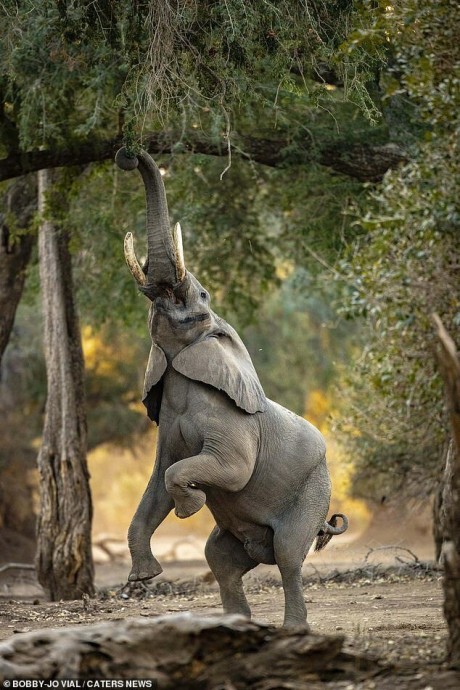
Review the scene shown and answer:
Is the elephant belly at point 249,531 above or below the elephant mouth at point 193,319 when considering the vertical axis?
below

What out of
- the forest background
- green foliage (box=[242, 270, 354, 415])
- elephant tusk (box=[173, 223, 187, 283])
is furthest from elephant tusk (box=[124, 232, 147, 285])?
green foliage (box=[242, 270, 354, 415])

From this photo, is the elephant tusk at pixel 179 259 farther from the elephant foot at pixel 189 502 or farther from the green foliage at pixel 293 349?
the green foliage at pixel 293 349

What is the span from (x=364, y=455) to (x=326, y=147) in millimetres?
6124

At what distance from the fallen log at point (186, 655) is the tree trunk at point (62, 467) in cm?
883

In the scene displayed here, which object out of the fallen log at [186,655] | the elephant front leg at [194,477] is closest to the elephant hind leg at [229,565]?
the elephant front leg at [194,477]

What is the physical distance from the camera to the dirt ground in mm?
7258

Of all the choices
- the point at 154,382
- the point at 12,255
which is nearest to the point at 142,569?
the point at 154,382

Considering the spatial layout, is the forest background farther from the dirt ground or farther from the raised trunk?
the dirt ground

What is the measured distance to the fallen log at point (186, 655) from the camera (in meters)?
5.96

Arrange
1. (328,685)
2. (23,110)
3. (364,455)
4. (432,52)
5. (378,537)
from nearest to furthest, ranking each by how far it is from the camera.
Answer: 1. (328,685)
2. (432,52)
3. (23,110)
4. (364,455)
5. (378,537)

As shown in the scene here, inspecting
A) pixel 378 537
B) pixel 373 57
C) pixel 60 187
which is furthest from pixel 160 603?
pixel 378 537

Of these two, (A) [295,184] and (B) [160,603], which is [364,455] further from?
(B) [160,603]

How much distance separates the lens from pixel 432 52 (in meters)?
8.75

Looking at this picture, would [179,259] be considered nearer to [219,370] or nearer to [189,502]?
[219,370]
